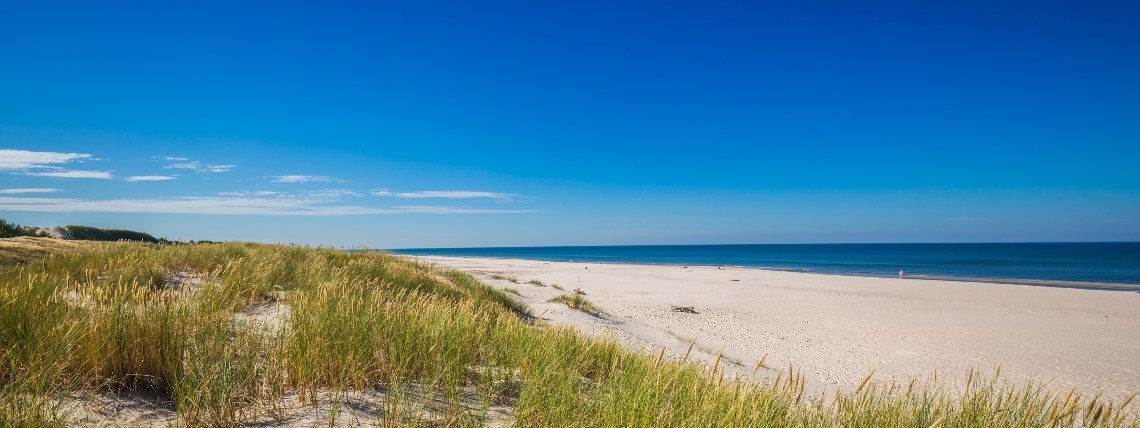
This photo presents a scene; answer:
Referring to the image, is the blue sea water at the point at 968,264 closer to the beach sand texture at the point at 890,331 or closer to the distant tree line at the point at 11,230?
the beach sand texture at the point at 890,331

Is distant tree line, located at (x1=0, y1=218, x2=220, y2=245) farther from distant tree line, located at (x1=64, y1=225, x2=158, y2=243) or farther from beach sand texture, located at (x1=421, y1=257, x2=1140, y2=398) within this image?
beach sand texture, located at (x1=421, y1=257, x2=1140, y2=398)

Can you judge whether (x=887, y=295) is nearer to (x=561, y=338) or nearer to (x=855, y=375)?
(x=855, y=375)

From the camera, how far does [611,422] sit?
2648 mm

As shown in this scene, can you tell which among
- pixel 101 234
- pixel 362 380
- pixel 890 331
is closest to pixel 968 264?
pixel 890 331

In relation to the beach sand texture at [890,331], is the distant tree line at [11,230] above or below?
above

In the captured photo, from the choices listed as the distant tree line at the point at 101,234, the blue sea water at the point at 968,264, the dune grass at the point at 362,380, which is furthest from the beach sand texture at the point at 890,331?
the distant tree line at the point at 101,234

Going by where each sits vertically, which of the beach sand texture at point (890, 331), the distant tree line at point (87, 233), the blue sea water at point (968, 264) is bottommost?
the beach sand texture at point (890, 331)

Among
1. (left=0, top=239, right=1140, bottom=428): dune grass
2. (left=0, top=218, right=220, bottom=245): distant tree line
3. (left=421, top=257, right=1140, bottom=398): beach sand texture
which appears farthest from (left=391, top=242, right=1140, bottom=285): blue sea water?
(left=0, top=218, right=220, bottom=245): distant tree line

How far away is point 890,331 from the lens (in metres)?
13.8

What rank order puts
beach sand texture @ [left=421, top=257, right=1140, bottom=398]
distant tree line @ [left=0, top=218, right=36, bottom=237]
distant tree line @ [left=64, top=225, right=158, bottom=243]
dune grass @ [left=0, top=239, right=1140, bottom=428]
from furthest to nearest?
distant tree line @ [left=64, top=225, right=158, bottom=243], distant tree line @ [left=0, top=218, right=36, bottom=237], beach sand texture @ [left=421, top=257, right=1140, bottom=398], dune grass @ [left=0, top=239, right=1140, bottom=428]

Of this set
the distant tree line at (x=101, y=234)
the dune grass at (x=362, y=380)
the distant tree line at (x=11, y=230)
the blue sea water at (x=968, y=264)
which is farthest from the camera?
the blue sea water at (x=968, y=264)

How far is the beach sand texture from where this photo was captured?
938cm

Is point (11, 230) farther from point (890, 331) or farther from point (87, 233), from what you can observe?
point (890, 331)

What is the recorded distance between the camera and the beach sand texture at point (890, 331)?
30.8 feet
